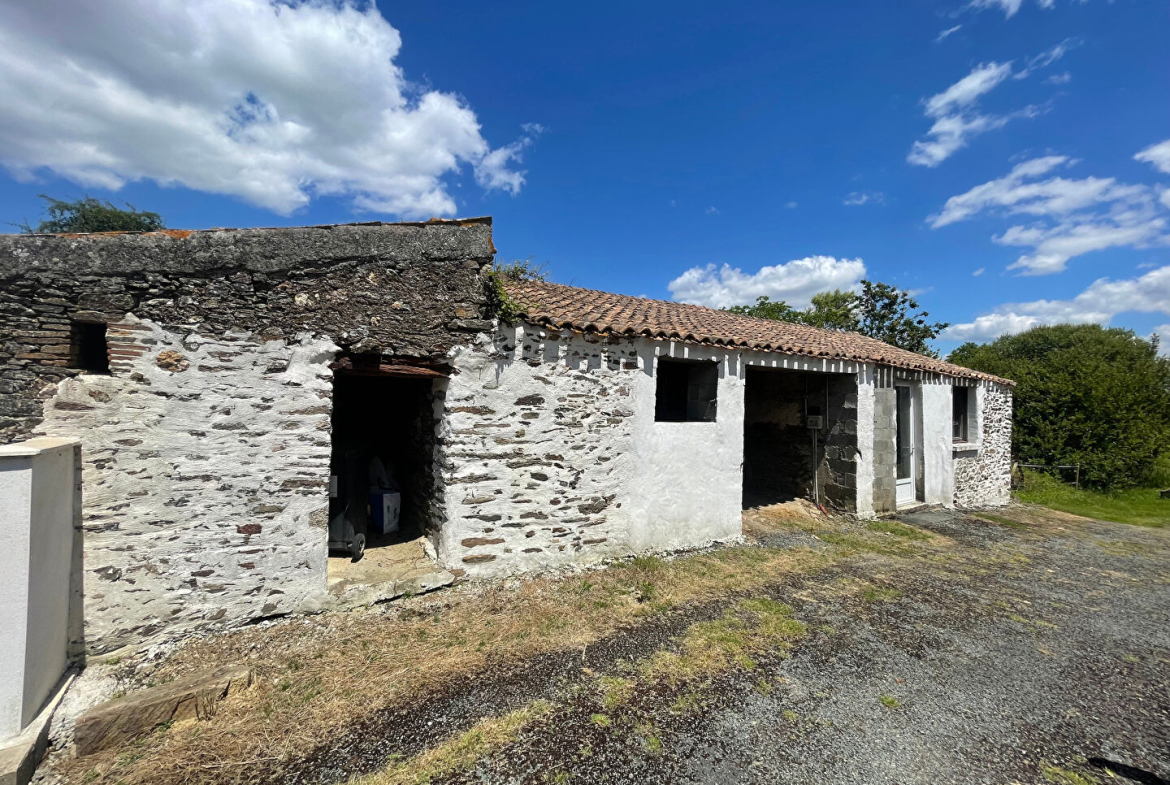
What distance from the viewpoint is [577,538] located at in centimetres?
576

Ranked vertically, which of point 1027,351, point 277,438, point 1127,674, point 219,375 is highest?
point 1027,351

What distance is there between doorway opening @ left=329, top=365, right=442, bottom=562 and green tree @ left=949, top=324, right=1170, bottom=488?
60.7ft

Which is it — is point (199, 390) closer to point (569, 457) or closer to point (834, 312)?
point (569, 457)

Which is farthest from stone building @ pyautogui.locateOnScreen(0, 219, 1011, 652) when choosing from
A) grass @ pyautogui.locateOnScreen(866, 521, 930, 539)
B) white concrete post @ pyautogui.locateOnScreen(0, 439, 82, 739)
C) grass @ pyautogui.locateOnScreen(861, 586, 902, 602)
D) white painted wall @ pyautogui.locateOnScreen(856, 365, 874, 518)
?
grass @ pyautogui.locateOnScreen(866, 521, 930, 539)

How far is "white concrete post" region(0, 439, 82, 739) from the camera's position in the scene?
272 cm

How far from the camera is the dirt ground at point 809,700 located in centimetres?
279

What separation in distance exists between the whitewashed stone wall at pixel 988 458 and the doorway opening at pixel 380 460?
12.2 m

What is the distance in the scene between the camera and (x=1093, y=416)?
1370 cm

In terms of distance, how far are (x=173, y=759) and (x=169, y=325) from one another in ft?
10.8

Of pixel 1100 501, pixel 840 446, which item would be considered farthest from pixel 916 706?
pixel 1100 501

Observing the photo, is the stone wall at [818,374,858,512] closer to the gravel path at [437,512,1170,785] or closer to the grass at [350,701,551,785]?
the gravel path at [437,512,1170,785]

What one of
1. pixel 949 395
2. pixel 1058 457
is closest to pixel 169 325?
pixel 949 395

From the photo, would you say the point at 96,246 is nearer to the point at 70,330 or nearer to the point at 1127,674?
the point at 70,330

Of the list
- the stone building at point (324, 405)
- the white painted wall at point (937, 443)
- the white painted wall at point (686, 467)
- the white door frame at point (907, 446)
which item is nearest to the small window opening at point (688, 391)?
the stone building at point (324, 405)
